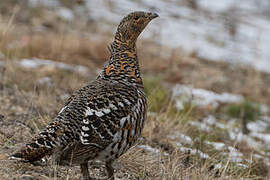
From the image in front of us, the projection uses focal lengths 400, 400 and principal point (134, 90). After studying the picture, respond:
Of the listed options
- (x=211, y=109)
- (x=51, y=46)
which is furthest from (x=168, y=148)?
(x=51, y=46)

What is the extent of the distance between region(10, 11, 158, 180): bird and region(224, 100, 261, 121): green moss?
473 centimetres

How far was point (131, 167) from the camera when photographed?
12.4 ft

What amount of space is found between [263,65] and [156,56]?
4126mm

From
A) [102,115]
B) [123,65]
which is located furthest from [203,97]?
[102,115]

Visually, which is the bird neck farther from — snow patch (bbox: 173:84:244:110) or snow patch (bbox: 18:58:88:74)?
snow patch (bbox: 18:58:88:74)

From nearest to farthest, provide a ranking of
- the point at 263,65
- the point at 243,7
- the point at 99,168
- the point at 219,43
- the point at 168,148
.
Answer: the point at 99,168, the point at 168,148, the point at 263,65, the point at 219,43, the point at 243,7

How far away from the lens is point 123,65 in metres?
3.38

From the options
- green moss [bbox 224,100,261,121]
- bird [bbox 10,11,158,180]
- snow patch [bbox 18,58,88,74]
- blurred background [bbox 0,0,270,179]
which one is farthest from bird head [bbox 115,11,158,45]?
snow patch [bbox 18,58,88,74]

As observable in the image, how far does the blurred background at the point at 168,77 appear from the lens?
13.9 ft

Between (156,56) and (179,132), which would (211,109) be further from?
(156,56)

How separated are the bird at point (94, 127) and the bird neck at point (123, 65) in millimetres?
48

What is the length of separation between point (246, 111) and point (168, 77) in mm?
2413

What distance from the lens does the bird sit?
8.91 feet

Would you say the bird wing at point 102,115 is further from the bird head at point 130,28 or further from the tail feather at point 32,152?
the bird head at point 130,28
